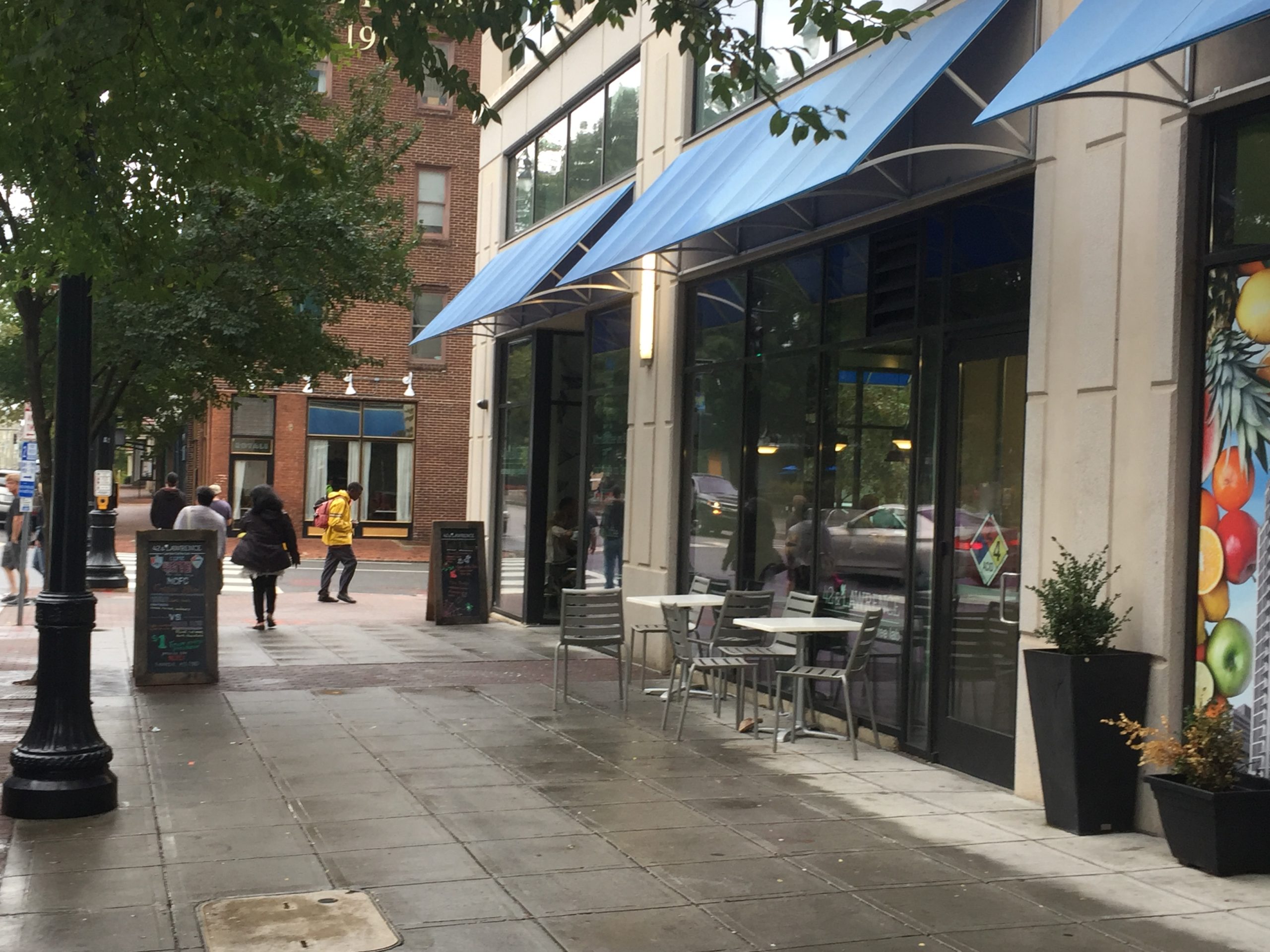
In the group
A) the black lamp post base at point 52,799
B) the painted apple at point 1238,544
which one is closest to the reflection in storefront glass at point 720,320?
the painted apple at point 1238,544

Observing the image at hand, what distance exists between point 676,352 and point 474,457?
7467 millimetres

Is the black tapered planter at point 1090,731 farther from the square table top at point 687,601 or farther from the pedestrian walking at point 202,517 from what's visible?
the pedestrian walking at point 202,517

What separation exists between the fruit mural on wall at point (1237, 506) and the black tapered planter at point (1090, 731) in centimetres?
34

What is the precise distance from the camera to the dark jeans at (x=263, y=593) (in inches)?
632

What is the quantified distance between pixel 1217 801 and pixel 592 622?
225 inches

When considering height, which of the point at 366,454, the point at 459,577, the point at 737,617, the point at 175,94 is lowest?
the point at 459,577

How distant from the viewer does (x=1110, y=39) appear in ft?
21.0

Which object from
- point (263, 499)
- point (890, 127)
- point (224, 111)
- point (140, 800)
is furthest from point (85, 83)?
point (263, 499)

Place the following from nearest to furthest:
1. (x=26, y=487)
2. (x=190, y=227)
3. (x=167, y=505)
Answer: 1. (x=190, y=227)
2. (x=26, y=487)
3. (x=167, y=505)

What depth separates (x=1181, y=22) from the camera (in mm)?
5883

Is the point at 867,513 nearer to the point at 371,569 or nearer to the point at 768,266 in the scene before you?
the point at 768,266

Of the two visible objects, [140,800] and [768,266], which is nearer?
[140,800]

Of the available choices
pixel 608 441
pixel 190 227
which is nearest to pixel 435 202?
pixel 608 441

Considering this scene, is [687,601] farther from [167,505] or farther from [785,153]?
[167,505]
